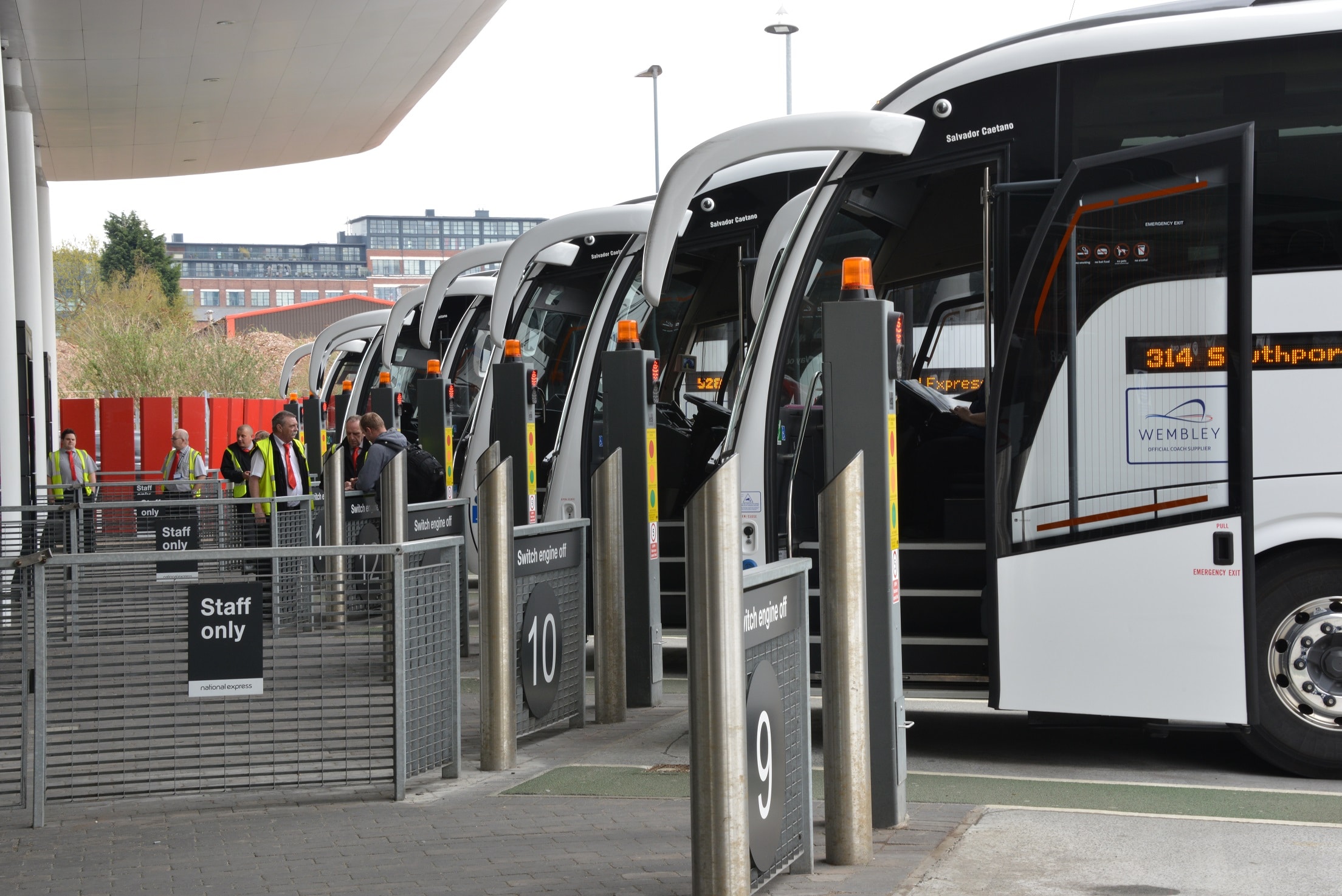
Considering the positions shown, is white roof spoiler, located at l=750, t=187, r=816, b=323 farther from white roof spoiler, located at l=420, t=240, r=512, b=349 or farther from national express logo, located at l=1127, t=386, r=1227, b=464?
white roof spoiler, located at l=420, t=240, r=512, b=349

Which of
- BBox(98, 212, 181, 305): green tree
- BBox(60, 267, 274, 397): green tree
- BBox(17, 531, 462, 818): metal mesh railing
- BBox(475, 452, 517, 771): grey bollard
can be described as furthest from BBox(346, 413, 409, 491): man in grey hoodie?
BBox(98, 212, 181, 305): green tree

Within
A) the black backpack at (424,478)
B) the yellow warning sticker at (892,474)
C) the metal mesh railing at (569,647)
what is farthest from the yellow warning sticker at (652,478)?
the black backpack at (424,478)

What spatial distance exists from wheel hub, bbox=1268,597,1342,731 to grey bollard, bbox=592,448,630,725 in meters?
3.67

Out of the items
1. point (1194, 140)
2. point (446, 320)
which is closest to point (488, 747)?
point (1194, 140)

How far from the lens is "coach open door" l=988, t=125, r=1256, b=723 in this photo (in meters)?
6.48

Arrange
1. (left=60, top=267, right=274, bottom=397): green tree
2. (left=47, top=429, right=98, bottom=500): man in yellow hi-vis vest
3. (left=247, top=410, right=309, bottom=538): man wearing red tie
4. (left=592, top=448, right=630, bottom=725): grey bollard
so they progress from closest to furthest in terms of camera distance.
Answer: (left=592, top=448, right=630, bottom=725): grey bollard < (left=247, top=410, right=309, bottom=538): man wearing red tie < (left=47, top=429, right=98, bottom=500): man in yellow hi-vis vest < (left=60, top=267, right=274, bottom=397): green tree

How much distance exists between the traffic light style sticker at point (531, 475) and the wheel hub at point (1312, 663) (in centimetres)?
476

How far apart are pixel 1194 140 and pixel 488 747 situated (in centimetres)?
449

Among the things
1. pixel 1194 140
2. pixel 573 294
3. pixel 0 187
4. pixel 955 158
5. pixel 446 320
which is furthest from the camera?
pixel 446 320

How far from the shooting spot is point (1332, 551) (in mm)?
6668

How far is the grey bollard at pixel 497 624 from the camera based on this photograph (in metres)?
7.38

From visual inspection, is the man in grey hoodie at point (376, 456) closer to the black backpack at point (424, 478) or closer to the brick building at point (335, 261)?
the black backpack at point (424, 478)

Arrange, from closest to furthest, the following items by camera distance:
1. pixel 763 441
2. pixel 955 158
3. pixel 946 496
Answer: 1. pixel 955 158
2. pixel 763 441
3. pixel 946 496

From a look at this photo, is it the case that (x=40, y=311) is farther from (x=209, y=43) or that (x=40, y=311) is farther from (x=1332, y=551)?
(x=1332, y=551)
